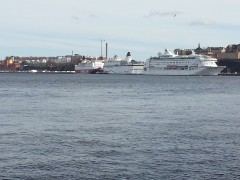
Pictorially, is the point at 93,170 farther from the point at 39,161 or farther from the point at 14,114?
the point at 14,114

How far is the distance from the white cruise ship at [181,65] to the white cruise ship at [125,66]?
7.27 metres

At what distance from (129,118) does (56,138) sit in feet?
23.6

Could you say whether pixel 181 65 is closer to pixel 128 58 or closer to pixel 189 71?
pixel 189 71

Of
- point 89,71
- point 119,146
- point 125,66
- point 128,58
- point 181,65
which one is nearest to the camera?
point 119,146

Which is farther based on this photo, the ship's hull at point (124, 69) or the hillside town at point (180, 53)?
the hillside town at point (180, 53)

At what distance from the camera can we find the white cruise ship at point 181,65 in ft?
377

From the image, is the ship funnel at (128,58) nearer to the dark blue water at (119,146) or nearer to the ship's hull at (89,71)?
the ship's hull at (89,71)

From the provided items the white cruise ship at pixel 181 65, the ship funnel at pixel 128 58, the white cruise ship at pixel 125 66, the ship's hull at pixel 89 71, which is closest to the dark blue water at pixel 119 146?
the white cruise ship at pixel 181 65

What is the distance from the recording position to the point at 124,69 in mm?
135875

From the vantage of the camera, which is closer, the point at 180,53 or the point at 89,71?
the point at 89,71

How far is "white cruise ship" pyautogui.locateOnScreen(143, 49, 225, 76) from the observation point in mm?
115037

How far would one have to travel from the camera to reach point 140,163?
47.1 ft

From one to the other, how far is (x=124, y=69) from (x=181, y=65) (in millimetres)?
21689

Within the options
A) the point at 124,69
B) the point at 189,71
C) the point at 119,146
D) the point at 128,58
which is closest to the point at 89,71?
the point at 128,58
